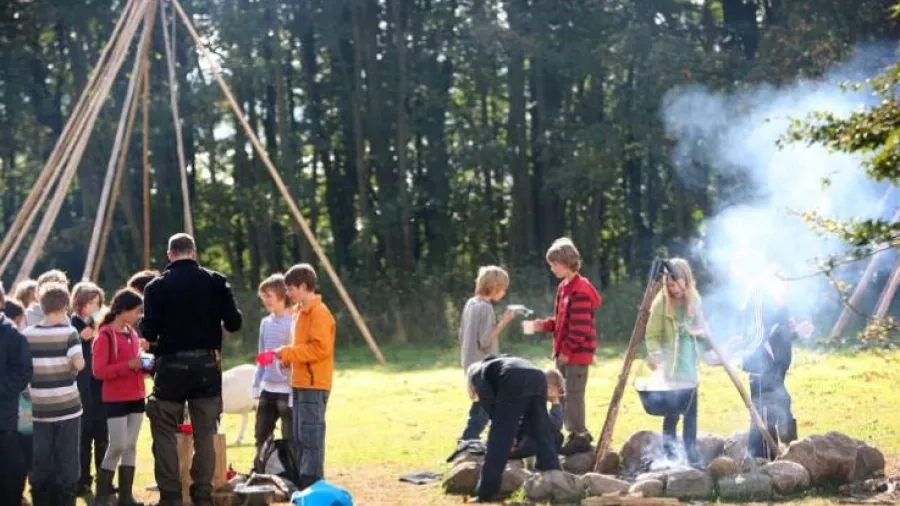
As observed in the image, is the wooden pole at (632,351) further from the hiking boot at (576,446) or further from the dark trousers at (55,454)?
the dark trousers at (55,454)

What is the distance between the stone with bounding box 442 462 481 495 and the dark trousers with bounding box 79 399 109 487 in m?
2.37

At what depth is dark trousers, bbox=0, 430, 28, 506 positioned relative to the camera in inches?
335

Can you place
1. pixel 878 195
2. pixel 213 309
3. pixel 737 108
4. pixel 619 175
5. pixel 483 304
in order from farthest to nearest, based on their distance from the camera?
pixel 619 175 < pixel 737 108 < pixel 878 195 < pixel 483 304 < pixel 213 309

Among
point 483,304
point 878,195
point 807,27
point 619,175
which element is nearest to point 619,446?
point 483,304

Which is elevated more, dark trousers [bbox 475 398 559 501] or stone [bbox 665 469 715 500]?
dark trousers [bbox 475 398 559 501]

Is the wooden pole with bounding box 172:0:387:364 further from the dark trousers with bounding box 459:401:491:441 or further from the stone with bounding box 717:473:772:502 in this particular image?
the stone with bounding box 717:473:772:502

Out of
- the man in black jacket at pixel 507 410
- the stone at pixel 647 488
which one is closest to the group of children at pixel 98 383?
the man in black jacket at pixel 507 410

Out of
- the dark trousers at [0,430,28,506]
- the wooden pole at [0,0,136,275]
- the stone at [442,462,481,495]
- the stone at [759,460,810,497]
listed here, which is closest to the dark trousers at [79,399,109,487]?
the dark trousers at [0,430,28,506]

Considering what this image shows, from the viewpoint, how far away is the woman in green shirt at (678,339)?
10445 millimetres

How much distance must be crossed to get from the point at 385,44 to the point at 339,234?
437 cm

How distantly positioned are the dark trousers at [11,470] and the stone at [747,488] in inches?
168

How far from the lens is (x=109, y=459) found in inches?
395

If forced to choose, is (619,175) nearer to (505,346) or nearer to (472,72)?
(472,72)

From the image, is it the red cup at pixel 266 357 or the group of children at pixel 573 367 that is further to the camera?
the red cup at pixel 266 357
